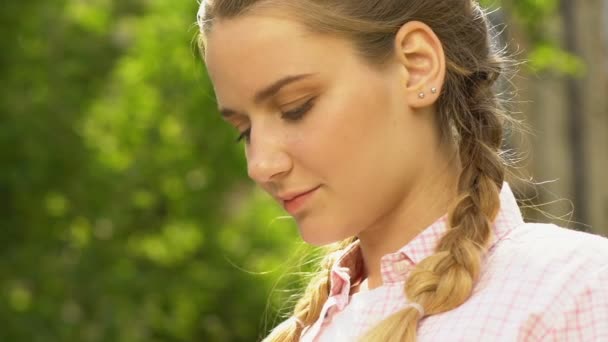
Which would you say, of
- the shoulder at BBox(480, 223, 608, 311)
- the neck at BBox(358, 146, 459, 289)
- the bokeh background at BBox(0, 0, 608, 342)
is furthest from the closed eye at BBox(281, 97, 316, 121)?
the bokeh background at BBox(0, 0, 608, 342)

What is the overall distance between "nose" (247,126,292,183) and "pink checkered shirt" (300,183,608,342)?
22cm

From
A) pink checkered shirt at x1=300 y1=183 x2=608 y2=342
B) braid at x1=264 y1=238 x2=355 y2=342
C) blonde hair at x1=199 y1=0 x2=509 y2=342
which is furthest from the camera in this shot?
braid at x1=264 y1=238 x2=355 y2=342

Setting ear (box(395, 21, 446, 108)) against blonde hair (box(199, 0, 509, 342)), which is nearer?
blonde hair (box(199, 0, 509, 342))

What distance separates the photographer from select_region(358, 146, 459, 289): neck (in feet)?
6.48

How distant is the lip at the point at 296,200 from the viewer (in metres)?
1.91

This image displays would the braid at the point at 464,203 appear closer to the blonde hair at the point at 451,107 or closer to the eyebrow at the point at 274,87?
the blonde hair at the point at 451,107

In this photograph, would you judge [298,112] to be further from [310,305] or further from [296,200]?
[310,305]

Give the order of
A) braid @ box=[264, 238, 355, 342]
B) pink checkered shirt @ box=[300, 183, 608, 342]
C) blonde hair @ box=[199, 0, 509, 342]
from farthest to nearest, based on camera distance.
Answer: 1. braid @ box=[264, 238, 355, 342]
2. blonde hair @ box=[199, 0, 509, 342]
3. pink checkered shirt @ box=[300, 183, 608, 342]

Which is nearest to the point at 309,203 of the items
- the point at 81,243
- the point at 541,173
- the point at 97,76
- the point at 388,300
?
the point at 388,300

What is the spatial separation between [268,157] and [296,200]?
A: 8cm

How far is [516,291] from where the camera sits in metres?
1.77

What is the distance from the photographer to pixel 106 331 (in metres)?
8.21

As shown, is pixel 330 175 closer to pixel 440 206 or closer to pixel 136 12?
pixel 440 206

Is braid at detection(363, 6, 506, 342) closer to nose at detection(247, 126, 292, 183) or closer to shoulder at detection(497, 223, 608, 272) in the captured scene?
shoulder at detection(497, 223, 608, 272)
